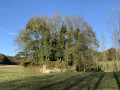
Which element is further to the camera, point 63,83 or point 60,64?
point 60,64

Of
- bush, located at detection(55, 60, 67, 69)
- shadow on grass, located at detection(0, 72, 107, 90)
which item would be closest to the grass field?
shadow on grass, located at detection(0, 72, 107, 90)

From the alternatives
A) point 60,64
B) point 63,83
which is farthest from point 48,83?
point 60,64

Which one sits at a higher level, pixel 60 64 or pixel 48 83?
pixel 60 64

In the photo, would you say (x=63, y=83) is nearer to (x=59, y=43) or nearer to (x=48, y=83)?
(x=48, y=83)

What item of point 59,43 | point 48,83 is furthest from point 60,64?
point 48,83

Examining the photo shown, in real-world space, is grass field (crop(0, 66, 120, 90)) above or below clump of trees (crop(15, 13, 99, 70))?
below

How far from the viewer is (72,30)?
25.4m

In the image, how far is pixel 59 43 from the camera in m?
24.8

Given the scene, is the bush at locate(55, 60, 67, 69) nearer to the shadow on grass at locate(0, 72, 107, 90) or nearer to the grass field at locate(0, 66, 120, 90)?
the grass field at locate(0, 66, 120, 90)

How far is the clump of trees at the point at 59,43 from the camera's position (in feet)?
79.3

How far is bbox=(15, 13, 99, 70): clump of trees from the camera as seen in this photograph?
79.3 ft

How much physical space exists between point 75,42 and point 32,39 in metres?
7.95

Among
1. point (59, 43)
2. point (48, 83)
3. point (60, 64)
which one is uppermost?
point (59, 43)

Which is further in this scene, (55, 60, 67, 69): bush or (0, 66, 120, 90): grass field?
(55, 60, 67, 69): bush
